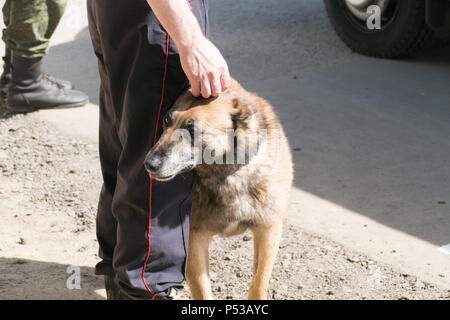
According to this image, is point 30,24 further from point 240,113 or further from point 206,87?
point 206,87

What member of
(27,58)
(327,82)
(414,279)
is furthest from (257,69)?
(414,279)

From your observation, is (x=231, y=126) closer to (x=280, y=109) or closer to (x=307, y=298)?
(x=307, y=298)

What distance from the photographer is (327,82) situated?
5387 millimetres

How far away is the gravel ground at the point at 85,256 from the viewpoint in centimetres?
302

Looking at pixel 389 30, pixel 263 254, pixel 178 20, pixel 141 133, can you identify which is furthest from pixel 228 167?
pixel 389 30

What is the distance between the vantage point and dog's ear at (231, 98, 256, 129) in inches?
95.2

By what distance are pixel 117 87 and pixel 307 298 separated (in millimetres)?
1265

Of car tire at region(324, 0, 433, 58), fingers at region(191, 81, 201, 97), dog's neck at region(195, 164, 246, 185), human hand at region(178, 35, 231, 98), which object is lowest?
car tire at region(324, 0, 433, 58)

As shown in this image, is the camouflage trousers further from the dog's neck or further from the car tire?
the dog's neck

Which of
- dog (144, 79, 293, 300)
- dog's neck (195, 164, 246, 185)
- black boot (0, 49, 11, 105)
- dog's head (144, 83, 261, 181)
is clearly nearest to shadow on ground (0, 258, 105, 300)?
dog (144, 79, 293, 300)

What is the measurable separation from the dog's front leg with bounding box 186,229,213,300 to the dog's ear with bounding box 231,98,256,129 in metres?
0.47

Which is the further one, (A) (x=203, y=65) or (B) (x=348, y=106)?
(B) (x=348, y=106)

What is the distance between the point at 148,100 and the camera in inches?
91.2

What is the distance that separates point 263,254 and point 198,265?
0.90ft
